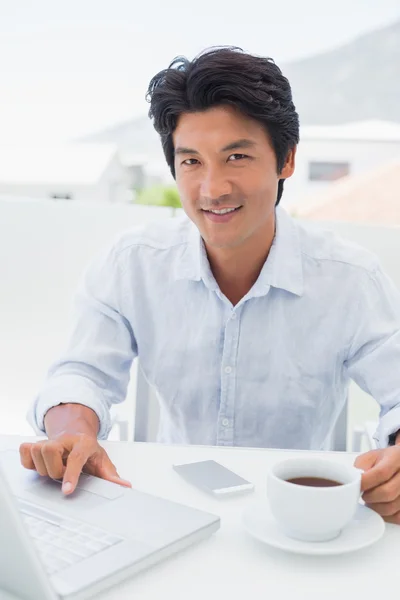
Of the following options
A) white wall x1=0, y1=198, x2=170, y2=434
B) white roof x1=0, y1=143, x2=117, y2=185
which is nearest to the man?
white wall x1=0, y1=198, x2=170, y2=434

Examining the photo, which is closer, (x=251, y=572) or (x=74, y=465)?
(x=251, y=572)

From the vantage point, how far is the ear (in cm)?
134

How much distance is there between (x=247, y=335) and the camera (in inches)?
51.0

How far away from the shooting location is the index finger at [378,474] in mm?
786

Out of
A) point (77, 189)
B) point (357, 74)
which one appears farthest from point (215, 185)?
point (357, 74)

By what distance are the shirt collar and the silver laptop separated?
0.55m

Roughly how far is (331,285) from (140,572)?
76 cm

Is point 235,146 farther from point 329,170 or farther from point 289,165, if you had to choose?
point 329,170

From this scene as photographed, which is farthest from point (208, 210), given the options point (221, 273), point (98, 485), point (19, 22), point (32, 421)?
point (19, 22)

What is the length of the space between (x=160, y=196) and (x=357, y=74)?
417 cm

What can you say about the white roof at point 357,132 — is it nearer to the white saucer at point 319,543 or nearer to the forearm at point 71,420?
the forearm at point 71,420

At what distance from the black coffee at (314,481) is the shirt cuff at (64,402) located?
1.42 ft

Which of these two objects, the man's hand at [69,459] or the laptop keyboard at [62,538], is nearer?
the laptop keyboard at [62,538]

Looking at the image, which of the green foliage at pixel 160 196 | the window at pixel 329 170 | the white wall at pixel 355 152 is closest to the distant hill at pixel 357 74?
the window at pixel 329 170
